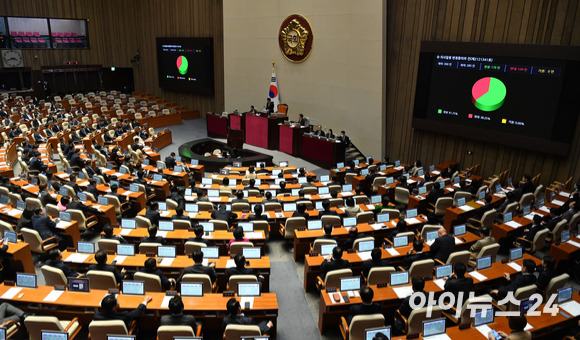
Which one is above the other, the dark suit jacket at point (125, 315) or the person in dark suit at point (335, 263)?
the person in dark suit at point (335, 263)

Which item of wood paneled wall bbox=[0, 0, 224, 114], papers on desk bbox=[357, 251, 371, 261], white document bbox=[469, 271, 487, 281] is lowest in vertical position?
papers on desk bbox=[357, 251, 371, 261]

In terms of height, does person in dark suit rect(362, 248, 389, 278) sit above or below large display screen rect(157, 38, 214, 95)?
below

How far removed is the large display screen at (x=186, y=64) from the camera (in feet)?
78.0

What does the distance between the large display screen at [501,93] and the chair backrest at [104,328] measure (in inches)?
486

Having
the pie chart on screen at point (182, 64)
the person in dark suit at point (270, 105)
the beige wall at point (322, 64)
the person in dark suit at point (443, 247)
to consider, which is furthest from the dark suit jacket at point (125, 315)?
the pie chart on screen at point (182, 64)

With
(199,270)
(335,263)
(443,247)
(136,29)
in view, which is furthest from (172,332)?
(136,29)

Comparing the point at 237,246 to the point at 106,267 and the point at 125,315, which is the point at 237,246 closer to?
the point at 106,267

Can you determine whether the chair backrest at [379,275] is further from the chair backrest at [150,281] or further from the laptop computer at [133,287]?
the laptop computer at [133,287]

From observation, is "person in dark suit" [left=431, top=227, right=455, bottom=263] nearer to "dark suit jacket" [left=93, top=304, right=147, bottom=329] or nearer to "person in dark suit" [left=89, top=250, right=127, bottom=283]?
"dark suit jacket" [left=93, top=304, right=147, bottom=329]

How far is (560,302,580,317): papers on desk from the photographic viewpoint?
5.90m

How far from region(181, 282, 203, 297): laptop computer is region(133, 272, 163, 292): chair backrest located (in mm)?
495

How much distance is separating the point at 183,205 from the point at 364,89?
9723 millimetres

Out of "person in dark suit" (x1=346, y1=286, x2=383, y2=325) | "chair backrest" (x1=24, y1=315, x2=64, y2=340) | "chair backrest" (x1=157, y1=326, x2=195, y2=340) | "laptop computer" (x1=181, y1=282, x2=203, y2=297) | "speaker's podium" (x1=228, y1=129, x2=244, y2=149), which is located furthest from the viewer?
"speaker's podium" (x1=228, y1=129, x2=244, y2=149)

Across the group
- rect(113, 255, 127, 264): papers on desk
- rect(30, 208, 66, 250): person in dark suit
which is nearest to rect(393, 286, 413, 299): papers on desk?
rect(113, 255, 127, 264): papers on desk
